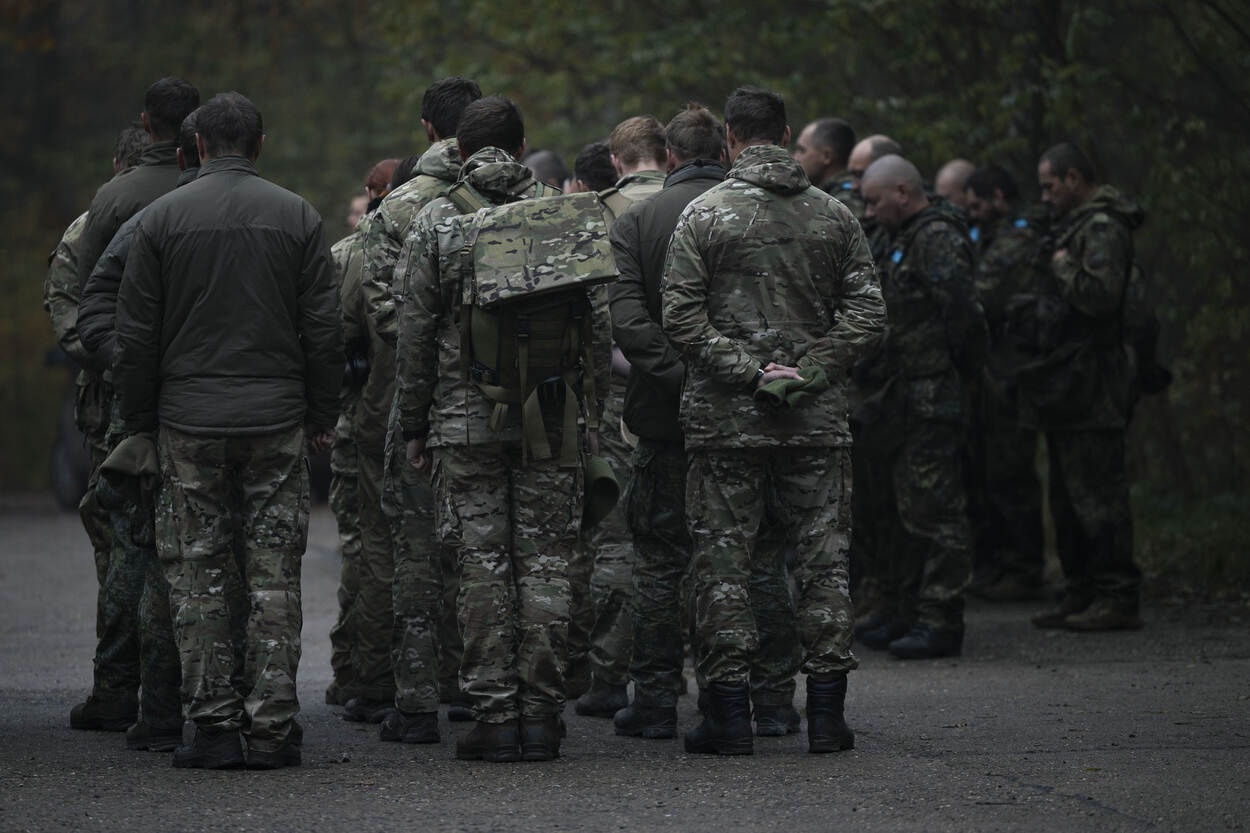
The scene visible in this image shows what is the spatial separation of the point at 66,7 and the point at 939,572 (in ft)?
70.8

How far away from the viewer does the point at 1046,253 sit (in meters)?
10.1

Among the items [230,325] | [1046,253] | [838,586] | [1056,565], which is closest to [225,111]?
[230,325]

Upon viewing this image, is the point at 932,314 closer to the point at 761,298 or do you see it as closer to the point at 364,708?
the point at 761,298

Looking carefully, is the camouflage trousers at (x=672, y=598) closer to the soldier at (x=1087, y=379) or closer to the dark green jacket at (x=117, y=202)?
the dark green jacket at (x=117, y=202)

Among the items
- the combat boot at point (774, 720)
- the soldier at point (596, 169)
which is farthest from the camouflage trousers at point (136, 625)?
the soldier at point (596, 169)

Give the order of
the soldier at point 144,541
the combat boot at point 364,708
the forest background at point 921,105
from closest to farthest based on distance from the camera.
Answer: the soldier at point 144,541 < the combat boot at point 364,708 < the forest background at point 921,105

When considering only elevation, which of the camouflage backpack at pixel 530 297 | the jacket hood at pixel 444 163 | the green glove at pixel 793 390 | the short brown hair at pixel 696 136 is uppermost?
the short brown hair at pixel 696 136

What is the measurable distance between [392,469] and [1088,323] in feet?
15.5

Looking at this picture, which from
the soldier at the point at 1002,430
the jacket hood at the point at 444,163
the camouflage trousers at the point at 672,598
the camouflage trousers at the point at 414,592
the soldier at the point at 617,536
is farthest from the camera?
the soldier at the point at 1002,430

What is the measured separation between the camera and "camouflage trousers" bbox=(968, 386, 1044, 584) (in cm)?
1119

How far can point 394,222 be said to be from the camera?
7039mm

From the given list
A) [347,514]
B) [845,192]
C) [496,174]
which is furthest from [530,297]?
[845,192]

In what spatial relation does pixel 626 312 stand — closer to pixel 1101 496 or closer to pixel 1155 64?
pixel 1101 496

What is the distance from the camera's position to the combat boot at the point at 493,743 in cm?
628
